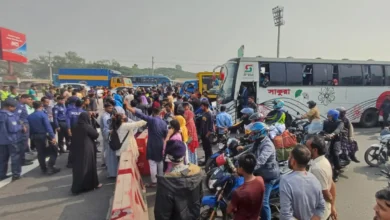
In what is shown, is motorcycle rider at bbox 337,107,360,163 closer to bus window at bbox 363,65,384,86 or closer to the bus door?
bus window at bbox 363,65,384,86

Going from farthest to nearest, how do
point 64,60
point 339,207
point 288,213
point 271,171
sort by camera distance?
1. point 64,60
2. point 339,207
3. point 271,171
4. point 288,213

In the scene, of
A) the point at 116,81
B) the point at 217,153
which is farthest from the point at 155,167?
the point at 116,81

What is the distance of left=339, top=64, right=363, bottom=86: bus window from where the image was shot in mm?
11781

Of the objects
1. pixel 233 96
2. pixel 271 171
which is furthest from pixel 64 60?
pixel 271 171

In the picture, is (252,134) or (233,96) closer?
(252,134)

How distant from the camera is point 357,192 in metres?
5.29

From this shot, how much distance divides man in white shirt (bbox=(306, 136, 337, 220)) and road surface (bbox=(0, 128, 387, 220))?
6.29 ft

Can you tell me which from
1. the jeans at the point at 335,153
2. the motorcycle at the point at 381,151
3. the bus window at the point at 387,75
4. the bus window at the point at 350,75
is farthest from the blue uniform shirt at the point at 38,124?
the bus window at the point at 387,75

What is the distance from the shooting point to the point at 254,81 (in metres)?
10.6

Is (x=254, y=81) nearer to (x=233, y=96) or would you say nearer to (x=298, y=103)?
(x=233, y=96)

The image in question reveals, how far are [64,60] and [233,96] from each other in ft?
328

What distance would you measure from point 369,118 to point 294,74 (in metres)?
5.16

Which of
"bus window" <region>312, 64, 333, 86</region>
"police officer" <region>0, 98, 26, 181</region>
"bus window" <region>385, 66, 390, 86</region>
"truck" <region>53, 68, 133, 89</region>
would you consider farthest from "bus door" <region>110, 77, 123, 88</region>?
"bus window" <region>385, 66, 390, 86</region>

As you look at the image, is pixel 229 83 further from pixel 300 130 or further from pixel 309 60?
pixel 300 130
